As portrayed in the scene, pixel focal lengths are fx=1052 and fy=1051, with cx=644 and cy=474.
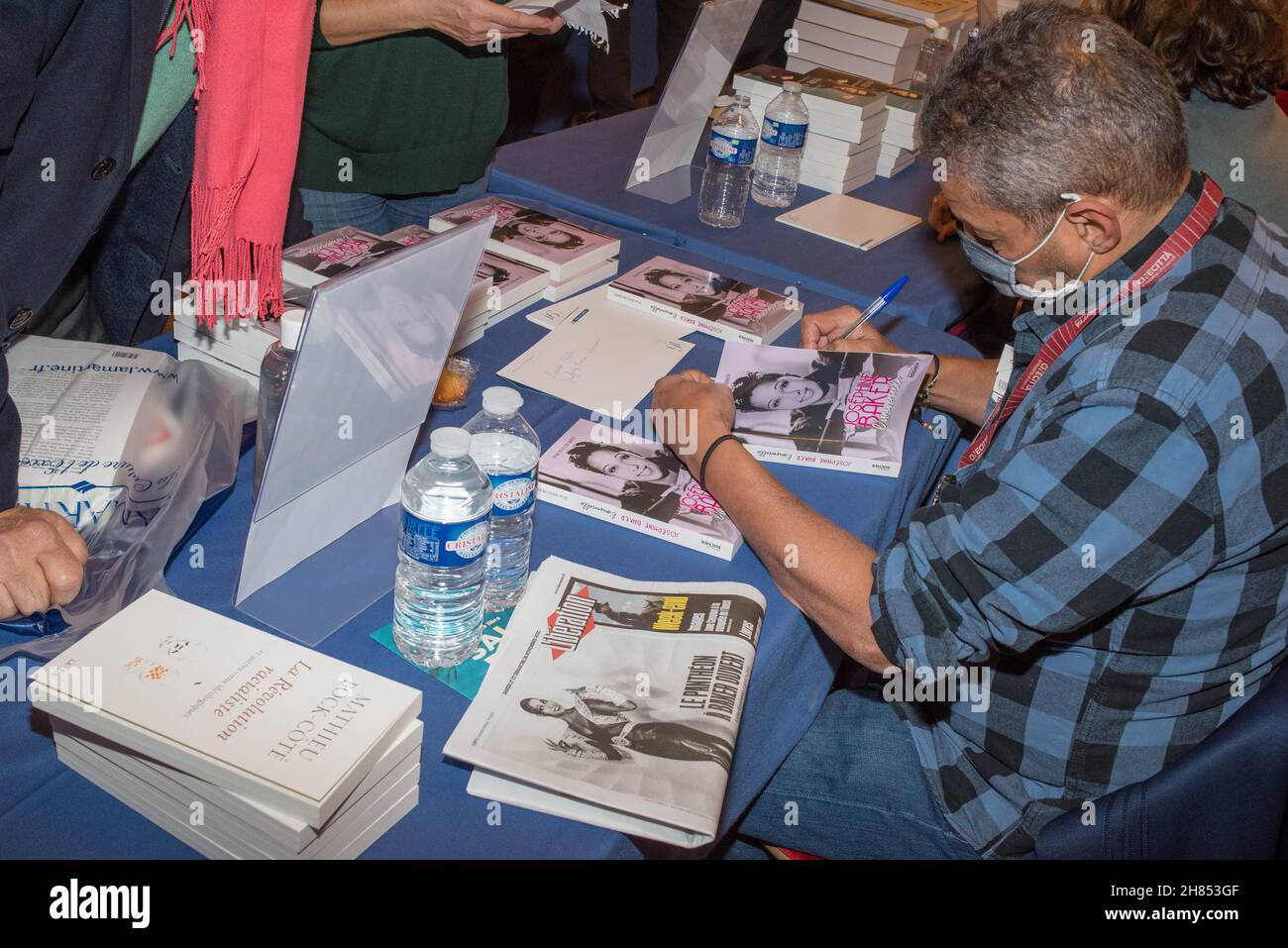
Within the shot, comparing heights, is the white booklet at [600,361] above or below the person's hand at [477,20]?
below

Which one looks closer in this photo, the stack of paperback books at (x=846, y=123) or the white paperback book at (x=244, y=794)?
the white paperback book at (x=244, y=794)

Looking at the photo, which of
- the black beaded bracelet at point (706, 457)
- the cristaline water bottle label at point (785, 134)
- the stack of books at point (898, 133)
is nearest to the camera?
the black beaded bracelet at point (706, 457)

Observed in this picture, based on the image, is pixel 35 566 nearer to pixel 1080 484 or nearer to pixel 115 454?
pixel 115 454

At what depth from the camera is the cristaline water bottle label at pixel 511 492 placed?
3.81 ft

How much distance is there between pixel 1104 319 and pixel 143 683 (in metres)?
1.10

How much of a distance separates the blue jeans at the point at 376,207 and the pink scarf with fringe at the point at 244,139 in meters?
0.78

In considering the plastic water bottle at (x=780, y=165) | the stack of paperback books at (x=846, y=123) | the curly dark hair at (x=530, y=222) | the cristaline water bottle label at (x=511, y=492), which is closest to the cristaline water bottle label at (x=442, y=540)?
the cristaline water bottle label at (x=511, y=492)

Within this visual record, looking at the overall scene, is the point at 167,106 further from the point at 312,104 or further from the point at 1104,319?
the point at 1104,319

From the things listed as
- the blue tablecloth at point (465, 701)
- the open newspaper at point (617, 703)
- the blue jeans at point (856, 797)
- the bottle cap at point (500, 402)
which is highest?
the bottle cap at point (500, 402)

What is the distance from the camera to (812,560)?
1311mm

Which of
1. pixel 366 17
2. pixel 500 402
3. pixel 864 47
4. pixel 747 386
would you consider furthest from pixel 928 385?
pixel 864 47

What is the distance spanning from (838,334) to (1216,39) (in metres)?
1.12

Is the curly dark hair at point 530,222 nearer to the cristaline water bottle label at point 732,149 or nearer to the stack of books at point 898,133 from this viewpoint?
the cristaline water bottle label at point 732,149
